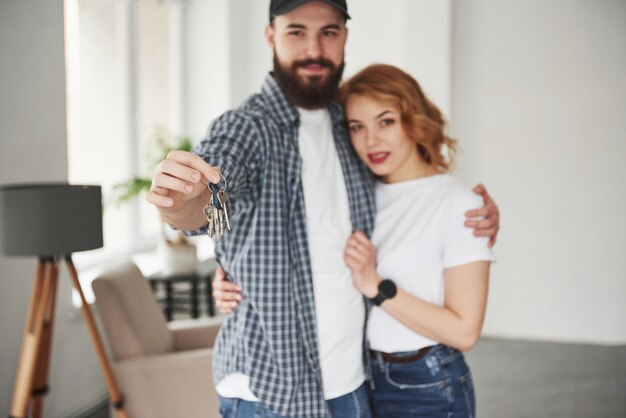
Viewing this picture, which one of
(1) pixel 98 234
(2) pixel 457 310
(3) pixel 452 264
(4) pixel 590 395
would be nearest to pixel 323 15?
(3) pixel 452 264

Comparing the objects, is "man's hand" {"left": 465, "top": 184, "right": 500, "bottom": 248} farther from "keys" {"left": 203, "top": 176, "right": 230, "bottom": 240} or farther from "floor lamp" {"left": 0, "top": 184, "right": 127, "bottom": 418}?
"floor lamp" {"left": 0, "top": 184, "right": 127, "bottom": 418}

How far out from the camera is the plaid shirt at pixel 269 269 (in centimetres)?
136

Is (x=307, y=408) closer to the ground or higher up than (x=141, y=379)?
higher up

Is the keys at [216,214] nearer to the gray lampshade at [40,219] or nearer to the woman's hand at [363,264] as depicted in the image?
the woman's hand at [363,264]

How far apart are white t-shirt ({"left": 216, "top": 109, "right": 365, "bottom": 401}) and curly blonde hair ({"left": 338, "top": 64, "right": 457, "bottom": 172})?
0.67 feet

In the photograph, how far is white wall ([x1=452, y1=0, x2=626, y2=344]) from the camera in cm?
472

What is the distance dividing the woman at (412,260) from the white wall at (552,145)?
332 centimetres

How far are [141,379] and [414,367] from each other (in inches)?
53.2

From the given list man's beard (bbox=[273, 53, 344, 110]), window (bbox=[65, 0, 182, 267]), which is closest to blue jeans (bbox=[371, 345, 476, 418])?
man's beard (bbox=[273, 53, 344, 110])

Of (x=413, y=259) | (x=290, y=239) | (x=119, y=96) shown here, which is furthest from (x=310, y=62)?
(x=119, y=96)

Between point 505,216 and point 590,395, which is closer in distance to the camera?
point 590,395

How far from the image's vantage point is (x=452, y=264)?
153 cm

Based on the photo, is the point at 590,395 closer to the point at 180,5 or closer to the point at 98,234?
the point at 98,234

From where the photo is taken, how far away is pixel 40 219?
213 cm
